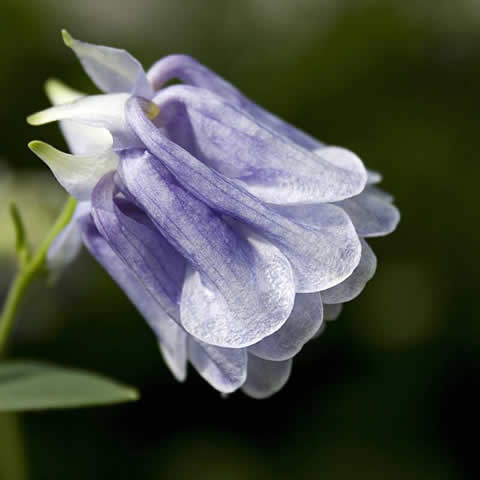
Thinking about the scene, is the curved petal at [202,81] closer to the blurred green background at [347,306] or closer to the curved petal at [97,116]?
the curved petal at [97,116]

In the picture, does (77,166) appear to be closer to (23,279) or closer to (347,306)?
(23,279)

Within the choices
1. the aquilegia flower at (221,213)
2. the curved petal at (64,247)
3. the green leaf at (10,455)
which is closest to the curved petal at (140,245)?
the aquilegia flower at (221,213)

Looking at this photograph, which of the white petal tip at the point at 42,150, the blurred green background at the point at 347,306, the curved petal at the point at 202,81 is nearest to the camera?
the white petal tip at the point at 42,150

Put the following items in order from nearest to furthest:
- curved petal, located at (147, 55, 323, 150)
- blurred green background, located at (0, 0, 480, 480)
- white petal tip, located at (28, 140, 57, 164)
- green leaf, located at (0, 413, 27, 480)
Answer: white petal tip, located at (28, 140, 57, 164)
curved petal, located at (147, 55, 323, 150)
green leaf, located at (0, 413, 27, 480)
blurred green background, located at (0, 0, 480, 480)

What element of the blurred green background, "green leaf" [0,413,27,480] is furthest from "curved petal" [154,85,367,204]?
the blurred green background

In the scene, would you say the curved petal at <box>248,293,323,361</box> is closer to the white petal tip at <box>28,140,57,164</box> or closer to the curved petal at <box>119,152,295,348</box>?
the curved petal at <box>119,152,295,348</box>

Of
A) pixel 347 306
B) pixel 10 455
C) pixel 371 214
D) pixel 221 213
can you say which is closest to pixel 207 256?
pixel 221 213

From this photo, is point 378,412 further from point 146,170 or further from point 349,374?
point 146,170
